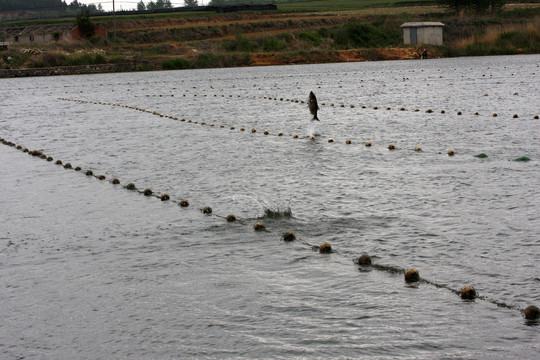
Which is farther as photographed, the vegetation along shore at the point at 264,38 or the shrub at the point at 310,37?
the shrub at the point at 310,37

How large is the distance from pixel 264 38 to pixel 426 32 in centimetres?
2036

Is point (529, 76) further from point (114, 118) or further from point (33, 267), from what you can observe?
point (33, 267)

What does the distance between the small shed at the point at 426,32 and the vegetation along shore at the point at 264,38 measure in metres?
1.42

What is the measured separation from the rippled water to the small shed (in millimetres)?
66754

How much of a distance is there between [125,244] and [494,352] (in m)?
6.18

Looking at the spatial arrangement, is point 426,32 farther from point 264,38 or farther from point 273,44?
point 264,38

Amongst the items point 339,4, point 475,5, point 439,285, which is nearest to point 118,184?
point 439,285

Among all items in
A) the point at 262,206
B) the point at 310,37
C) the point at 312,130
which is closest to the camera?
the point at 262,206

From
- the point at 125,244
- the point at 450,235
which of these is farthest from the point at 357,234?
the point at 125,244

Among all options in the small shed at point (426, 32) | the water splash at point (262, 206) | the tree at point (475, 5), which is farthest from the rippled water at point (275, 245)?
the tree at point (475, 5)

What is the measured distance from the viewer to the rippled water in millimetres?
7621

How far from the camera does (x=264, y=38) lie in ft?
306

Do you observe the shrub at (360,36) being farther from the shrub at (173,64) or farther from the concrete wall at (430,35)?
the shrub at (173,64)

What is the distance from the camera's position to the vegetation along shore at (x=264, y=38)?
8375 cm
